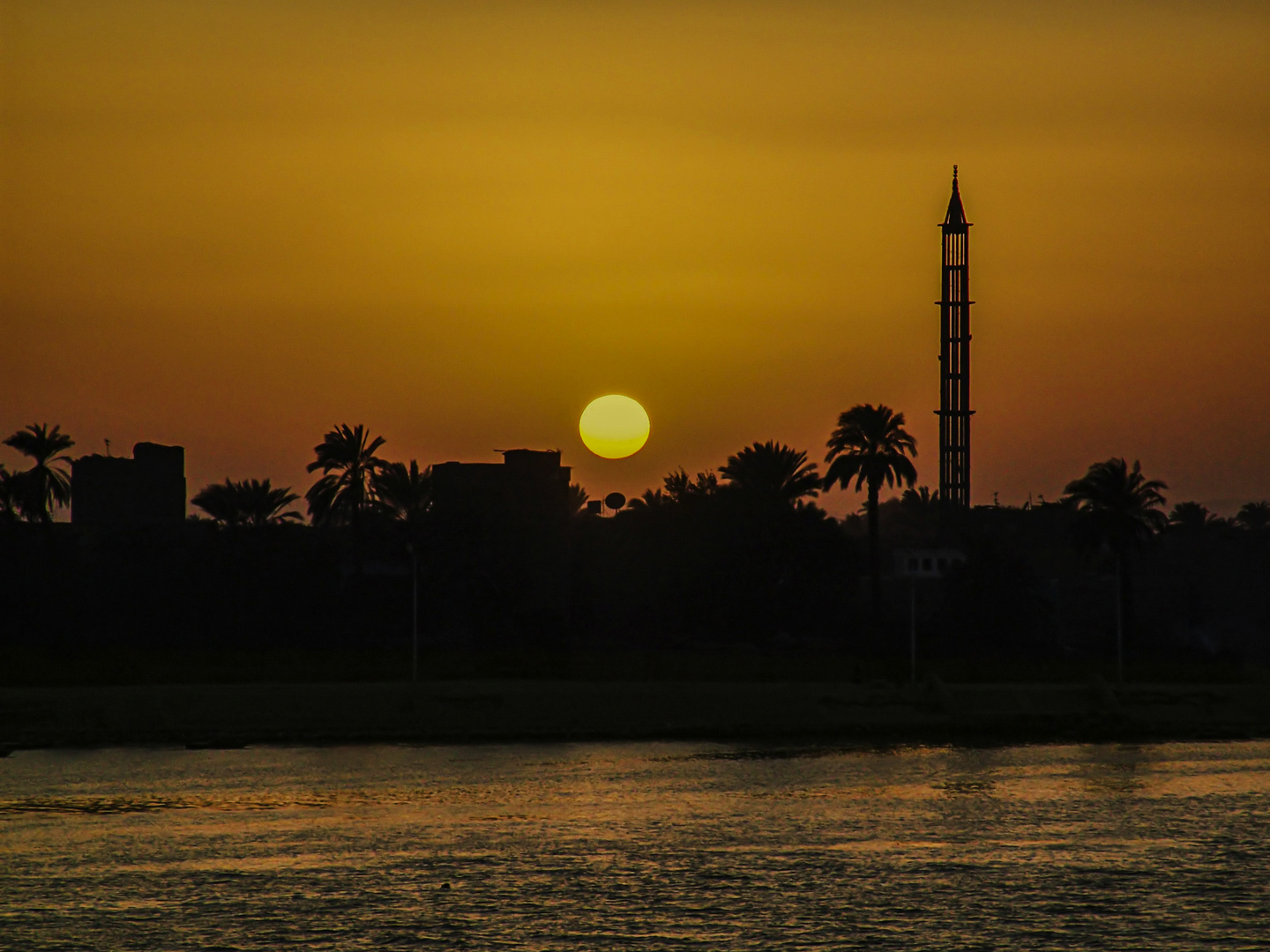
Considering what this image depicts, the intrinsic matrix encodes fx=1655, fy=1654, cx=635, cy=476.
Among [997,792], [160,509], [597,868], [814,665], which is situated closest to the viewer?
[597,868]

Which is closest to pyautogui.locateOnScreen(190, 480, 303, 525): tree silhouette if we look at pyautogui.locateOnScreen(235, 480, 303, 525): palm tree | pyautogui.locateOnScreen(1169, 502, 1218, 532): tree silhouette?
pyautogui.locateOnScreen(235, 480, 303, 525): palm tree

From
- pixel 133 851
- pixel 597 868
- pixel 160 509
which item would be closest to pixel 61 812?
pixel 133 851

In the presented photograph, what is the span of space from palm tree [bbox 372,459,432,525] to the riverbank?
805 inches

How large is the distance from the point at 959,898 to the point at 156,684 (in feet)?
133

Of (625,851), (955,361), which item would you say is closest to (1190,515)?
(955,361)

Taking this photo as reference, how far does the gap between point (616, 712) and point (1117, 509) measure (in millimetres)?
30234

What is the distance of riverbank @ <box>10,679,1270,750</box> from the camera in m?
60.2

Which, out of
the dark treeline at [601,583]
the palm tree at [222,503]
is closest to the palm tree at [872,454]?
the dark treeline at [601,583]

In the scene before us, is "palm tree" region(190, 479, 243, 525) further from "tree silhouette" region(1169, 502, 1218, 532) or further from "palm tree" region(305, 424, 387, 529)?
"tree silhouette" region(1169, 502, 1218, 532)

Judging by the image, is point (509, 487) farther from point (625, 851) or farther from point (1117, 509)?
point (625, 851)

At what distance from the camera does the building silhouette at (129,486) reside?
364 ft

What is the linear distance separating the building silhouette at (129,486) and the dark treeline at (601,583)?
54.8ft

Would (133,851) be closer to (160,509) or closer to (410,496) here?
(410,496)

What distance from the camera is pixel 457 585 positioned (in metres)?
82.3
